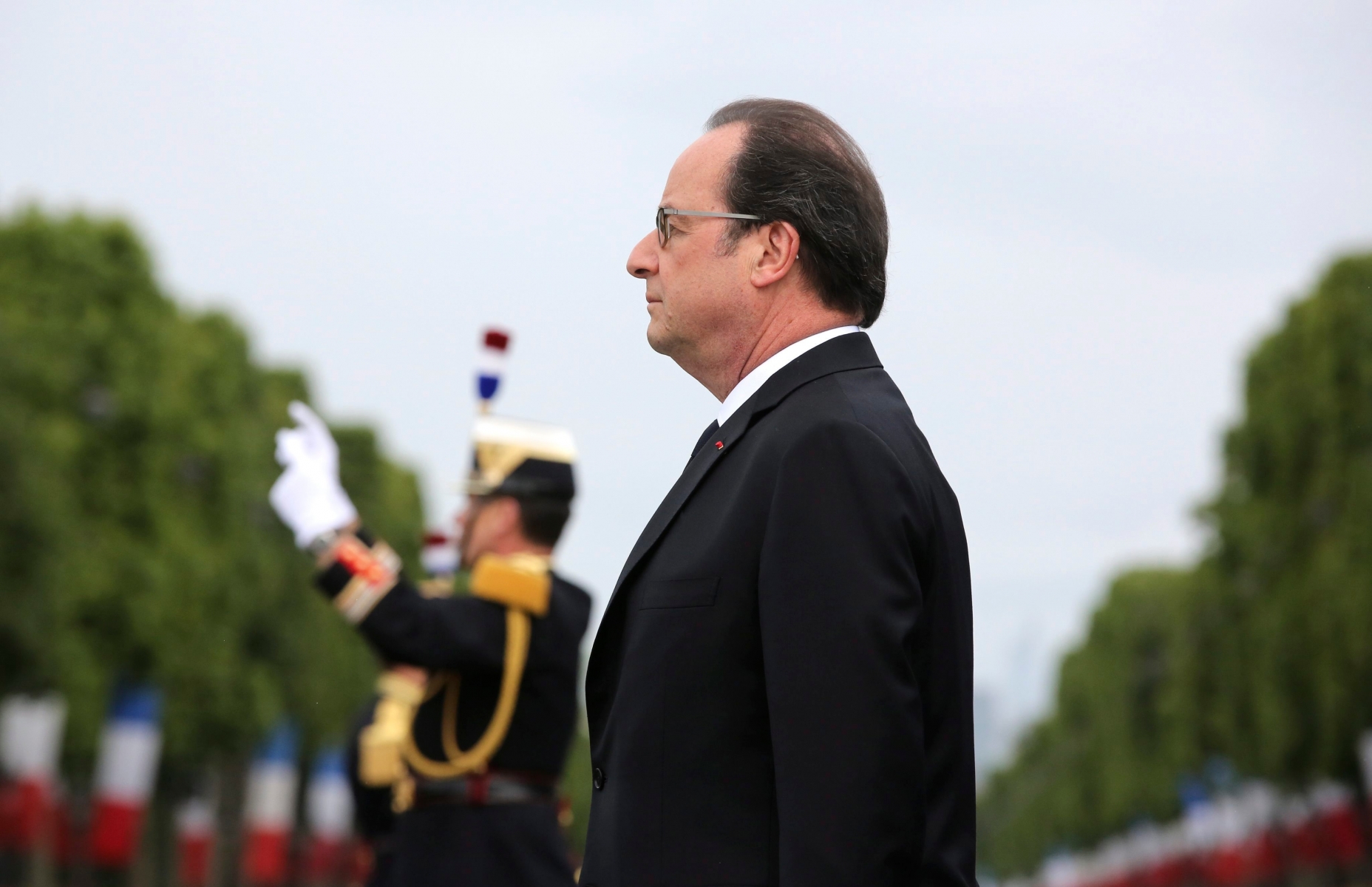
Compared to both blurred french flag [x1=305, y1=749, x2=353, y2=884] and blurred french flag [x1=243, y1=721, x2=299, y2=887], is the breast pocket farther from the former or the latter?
blurred french flag [x1=305, y1=749, x2=353, y2=884]

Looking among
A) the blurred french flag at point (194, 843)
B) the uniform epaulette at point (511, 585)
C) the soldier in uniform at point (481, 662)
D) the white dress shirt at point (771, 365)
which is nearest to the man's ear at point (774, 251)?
the white dress shirt at point (771, 365)

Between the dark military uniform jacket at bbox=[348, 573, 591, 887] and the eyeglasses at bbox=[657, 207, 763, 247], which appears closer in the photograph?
the eyeglasses at bbox=[657, 207, 763, 247]

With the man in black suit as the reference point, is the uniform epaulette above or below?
below

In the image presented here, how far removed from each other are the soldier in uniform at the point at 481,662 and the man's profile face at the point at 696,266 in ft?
8.29

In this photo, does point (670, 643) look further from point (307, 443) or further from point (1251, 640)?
point (1251, 640)

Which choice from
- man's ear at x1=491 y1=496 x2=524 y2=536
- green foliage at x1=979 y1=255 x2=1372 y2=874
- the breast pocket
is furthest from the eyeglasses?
green foliage at x1=979 y1=255 x2=1372 y2=874

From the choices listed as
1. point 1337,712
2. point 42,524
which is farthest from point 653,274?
point 1337,712

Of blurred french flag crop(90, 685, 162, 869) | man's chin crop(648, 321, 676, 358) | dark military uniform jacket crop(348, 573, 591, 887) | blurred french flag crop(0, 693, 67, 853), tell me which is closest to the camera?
man's chin crop(648, 321, 676, 358)

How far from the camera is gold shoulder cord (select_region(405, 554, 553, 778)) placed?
6.46m

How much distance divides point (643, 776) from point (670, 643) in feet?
0.71

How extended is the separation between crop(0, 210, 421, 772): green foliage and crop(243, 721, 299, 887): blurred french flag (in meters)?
3.11

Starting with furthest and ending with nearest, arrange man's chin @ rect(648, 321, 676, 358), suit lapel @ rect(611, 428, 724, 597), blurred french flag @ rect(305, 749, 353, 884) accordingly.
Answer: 1. blurred french flag @ rect(305, 749, 353, 884)
2. man's chin @ rect(648, 321, 676, 358)
3. suit lapel @ rect(611, 428, 724, 597)

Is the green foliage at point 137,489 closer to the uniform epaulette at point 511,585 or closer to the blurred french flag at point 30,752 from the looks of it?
the blurred french flag at point 30,752

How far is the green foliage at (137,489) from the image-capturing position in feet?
91.0
